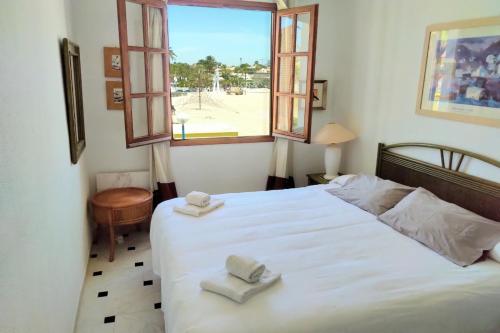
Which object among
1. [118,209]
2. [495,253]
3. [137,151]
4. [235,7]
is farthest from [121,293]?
[235,7]

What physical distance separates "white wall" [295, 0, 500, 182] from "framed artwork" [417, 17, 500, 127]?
8cm

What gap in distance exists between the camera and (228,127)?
426 cm

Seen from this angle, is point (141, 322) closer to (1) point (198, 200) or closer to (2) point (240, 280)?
(1) point (198, 200)

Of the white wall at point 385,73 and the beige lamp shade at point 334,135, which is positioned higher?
the white wall at point 385,73

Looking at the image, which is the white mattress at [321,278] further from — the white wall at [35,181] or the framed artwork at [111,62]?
the framed artwork at [111,62]

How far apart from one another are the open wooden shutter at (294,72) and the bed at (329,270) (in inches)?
46.5

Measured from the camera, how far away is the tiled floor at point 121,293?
8.13 feet

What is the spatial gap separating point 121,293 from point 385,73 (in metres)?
3.07

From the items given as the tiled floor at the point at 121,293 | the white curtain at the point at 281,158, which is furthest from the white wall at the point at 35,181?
the white curtain at the point at 281,158

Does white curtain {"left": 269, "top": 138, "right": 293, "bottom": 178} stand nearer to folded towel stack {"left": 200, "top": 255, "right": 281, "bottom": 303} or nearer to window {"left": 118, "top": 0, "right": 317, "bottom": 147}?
window {"left": 118, "top": 0, "right": 317, "bottom": 147}

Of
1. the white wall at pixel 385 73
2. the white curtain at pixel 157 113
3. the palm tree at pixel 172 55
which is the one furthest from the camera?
the palm tree at pixel 172 55

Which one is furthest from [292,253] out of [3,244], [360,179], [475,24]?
[475,24]

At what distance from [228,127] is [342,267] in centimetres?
252

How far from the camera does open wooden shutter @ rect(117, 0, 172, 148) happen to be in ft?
11.1
